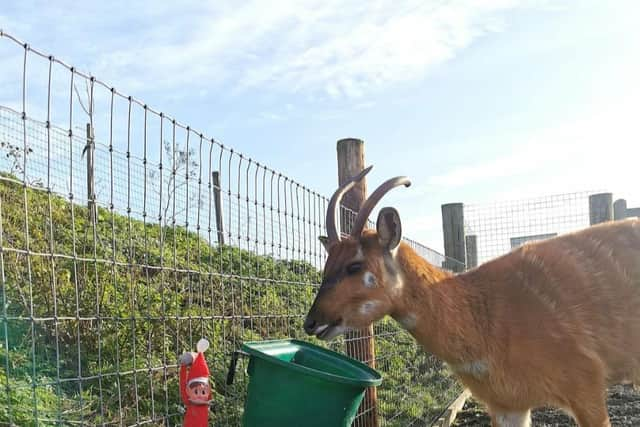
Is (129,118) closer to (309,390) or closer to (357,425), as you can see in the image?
(309,390)

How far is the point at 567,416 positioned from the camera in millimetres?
6812

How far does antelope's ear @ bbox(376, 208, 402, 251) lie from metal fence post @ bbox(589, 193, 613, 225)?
6.63 metres

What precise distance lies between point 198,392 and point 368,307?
1.51 m

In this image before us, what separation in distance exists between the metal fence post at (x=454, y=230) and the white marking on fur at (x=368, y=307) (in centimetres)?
590

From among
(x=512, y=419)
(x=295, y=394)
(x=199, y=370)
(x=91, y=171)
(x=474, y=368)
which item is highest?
(x=91, y=171)

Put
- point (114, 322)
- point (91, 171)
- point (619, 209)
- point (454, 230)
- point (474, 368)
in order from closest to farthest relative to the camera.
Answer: point (91, 171) < point (474, 368) < point (114, 322) < point (454, 230) < point (619, 209)

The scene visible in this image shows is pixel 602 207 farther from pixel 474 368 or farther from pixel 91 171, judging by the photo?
pixel 91 171

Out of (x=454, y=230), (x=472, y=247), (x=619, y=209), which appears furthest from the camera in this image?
(x=472, y=247)

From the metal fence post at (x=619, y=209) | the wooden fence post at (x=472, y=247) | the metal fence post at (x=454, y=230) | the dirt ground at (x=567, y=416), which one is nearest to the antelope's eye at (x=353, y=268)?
the dirt ground at (x=567, y=416)

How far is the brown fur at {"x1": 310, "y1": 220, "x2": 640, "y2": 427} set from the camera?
425 cm

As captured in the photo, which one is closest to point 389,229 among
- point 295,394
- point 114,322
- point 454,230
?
point 295,394

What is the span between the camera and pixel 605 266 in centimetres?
486

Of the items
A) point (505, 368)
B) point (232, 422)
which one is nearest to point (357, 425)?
point (232, 422)

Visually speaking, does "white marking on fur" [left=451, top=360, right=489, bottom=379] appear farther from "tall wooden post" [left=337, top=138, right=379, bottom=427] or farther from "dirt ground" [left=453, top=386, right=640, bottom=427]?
"dirt ground" [left=453, top=386, right=640, bottom=427]
